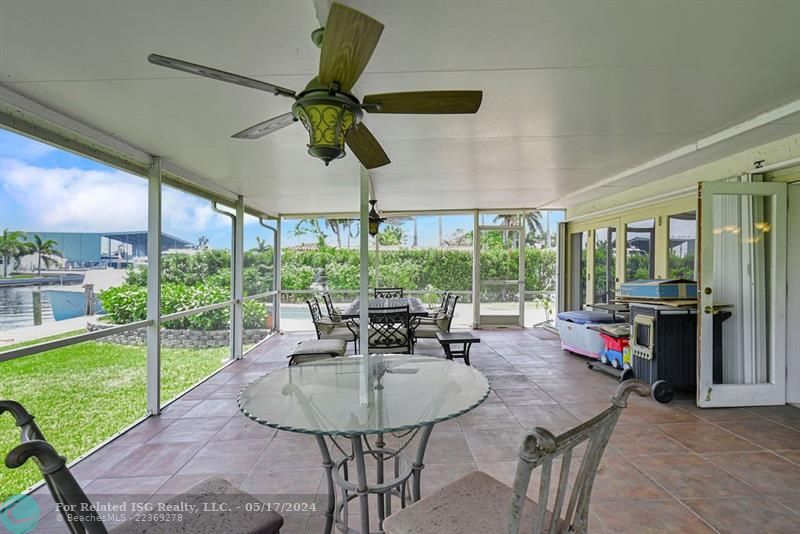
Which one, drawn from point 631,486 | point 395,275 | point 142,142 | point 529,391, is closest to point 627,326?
point 529,391

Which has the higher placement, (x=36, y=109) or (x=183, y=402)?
(x=36, y=109)

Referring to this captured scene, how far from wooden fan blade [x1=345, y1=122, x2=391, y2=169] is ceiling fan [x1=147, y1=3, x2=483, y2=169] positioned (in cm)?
26

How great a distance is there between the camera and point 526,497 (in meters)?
1.12

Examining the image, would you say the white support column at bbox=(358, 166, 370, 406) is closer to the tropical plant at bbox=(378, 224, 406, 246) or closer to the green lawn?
the green lawn

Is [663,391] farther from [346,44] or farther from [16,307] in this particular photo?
[16,307]

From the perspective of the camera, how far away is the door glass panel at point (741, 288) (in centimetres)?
349

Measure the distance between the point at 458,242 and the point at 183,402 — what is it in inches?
232

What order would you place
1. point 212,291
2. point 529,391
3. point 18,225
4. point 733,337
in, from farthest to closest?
point 212,291
point 529,391
point 733,337
point 18,225

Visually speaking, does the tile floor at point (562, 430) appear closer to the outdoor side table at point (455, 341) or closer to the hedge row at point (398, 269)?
the outdoor side table at point (455, 341)

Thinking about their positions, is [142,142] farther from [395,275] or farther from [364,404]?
[395,275]

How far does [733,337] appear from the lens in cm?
359

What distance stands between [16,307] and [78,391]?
235 centimetres

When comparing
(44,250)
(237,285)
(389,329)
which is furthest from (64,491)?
(237,285)

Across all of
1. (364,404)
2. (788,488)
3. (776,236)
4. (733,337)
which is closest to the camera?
(364,404)
